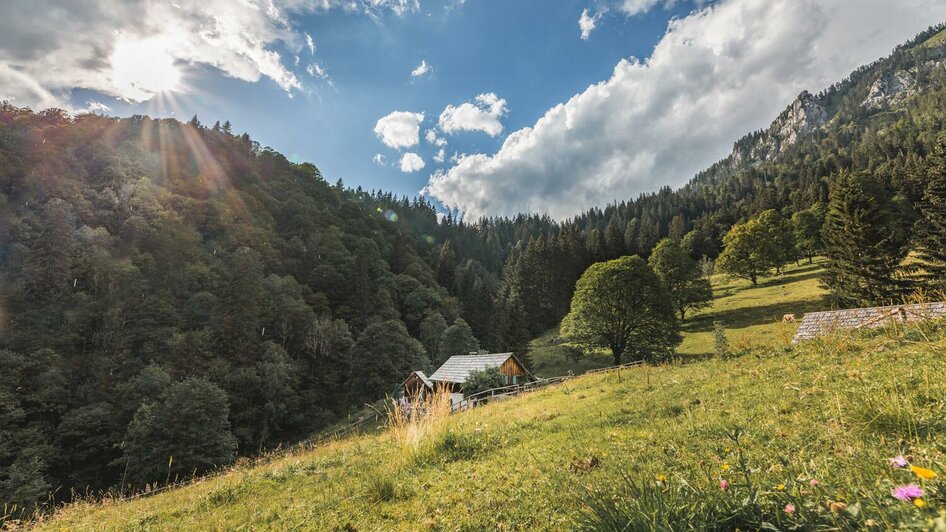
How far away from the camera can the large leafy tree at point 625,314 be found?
39.5 m

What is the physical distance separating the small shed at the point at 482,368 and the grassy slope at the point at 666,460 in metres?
24.3

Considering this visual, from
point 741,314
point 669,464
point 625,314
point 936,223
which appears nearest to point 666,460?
point 669,464

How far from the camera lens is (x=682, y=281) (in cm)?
5094

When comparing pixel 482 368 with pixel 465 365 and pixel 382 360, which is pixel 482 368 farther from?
pixel 382 360

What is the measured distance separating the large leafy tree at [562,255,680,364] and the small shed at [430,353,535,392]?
882 cm

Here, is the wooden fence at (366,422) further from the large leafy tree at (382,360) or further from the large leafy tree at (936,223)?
the large leafy tree at (936,223)

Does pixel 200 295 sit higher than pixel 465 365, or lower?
higher

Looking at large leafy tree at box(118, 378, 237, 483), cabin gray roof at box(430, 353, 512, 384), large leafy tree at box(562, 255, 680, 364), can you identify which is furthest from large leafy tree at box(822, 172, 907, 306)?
large leafy tree at box(118, 378, 237, 483)

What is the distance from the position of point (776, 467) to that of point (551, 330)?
2869 inches

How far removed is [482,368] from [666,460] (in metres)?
31.3

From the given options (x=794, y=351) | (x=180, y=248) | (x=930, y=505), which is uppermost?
(x=180, y=248)

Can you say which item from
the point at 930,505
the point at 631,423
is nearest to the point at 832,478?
the point at 930,505

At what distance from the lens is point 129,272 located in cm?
4734

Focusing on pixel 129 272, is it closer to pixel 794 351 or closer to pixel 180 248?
pixel 180 248
